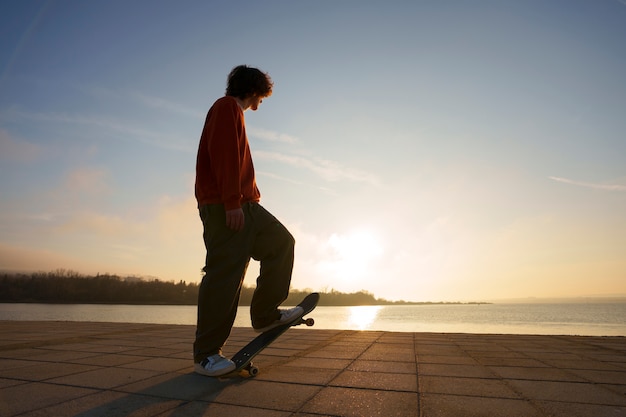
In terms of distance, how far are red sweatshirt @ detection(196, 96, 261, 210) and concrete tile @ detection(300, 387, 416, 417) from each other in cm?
148

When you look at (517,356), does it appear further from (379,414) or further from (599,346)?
(379,414)

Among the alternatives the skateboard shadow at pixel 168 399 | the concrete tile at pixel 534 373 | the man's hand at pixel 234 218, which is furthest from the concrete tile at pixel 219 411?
the concrete tile at pixel 534 373

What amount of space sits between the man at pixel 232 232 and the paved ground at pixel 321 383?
0.35m

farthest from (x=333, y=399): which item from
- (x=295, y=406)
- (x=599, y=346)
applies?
(x=599, y=346)

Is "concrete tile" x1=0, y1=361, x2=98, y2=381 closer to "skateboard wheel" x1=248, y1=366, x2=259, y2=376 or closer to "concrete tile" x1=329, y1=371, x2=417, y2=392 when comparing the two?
"skateboard wheel" x1=248, y1=366, x2=259, y2=376

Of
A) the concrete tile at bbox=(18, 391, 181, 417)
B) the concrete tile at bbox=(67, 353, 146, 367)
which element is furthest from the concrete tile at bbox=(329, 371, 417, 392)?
the concrete tile at bbox=(67, 353, 146, 367)

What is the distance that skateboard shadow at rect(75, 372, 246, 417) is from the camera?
6.84 feet

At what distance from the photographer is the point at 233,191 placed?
308cm

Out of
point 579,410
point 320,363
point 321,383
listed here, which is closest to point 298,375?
point 321,383

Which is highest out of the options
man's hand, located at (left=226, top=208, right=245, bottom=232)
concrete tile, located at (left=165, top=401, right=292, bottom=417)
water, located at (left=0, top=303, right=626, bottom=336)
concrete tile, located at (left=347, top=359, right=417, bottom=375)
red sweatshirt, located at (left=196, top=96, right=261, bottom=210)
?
red sweatshirt, located at (left=196, top=96, right=261, bottom=210)

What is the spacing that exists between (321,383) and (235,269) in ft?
3.35

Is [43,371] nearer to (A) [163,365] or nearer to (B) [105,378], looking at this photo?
(B) [105,378]

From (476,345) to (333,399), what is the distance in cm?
375

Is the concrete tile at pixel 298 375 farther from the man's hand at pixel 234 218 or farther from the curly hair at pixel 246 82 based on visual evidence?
the curly hair at pixel 246 82
